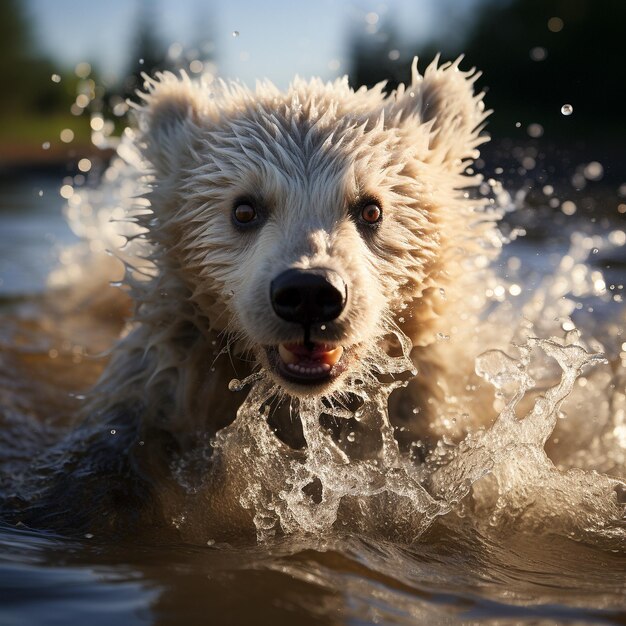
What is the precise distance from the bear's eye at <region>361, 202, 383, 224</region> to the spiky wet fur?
42 millimetres

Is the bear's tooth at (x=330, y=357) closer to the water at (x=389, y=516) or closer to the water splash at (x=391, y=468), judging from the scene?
the water splash at (x=391, y=468)

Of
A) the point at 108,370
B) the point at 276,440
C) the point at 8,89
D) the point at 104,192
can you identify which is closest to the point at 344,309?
the point at 276,440

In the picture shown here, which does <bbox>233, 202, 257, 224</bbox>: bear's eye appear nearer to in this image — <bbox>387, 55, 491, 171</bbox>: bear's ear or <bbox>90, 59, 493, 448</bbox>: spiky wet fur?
<bbox>90, 59, 493, 448</bbox>: spiky wet fur

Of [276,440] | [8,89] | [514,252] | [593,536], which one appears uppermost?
[8,89]

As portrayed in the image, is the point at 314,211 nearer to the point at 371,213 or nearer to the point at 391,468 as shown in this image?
the point at 371,213

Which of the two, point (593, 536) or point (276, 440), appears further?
point (276, 440)

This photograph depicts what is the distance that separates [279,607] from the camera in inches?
127

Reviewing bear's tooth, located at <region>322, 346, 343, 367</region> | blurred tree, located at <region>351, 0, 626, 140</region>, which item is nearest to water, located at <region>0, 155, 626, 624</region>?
bear's tooth, located at <region>322, 346, 343, 367</region>

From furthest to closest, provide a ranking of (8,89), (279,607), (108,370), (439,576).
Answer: (8,89) → (108,370) → (439,576) → (279,607)

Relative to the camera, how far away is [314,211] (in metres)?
4.23

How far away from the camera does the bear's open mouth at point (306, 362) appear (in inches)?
159

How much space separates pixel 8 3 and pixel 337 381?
→ 6323 cm

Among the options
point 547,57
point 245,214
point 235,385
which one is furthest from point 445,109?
point 547,57

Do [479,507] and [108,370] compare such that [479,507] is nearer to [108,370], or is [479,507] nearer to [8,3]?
[108,370]
